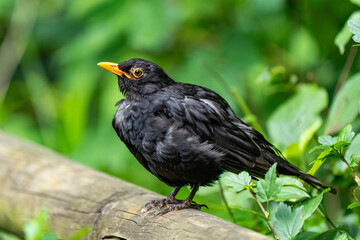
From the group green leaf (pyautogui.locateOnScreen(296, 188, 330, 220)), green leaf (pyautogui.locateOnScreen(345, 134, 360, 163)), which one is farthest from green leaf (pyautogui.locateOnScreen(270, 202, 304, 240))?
green leaf (pyautogui.locateOnScreen(345, 134, 360, 163))

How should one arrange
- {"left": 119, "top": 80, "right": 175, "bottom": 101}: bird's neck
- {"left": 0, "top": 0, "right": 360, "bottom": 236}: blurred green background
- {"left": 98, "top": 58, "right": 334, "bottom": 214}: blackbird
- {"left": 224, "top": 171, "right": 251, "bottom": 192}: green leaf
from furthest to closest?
1. {"left": 0, "top": 0, "right": 360, "bottom": 236}: blurred green background
2. {"left": 119, "top": 80, "right": 175, "bottom": 101}: bird's neck
3. {"left": 98, "top": 58, "right": 334, "bottom": 214}: blackbird
4. {"left": 224, "top": 171, "right": 251, "bottom": 192}: green leaf

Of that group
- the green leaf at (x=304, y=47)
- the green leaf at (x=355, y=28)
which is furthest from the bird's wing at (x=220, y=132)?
the green leaf at (x=304, y=47)

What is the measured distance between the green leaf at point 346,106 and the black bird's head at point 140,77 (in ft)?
2.77

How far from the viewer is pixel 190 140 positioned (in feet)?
8.13

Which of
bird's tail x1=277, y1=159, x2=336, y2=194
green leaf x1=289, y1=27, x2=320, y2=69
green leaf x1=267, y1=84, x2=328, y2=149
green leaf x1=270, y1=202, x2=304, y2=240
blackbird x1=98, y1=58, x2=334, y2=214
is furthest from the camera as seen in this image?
green leaf x1=289, y1=27, x2=320, y2=69

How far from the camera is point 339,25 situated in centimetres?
416

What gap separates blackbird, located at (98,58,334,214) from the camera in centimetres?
246

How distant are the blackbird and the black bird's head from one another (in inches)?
3.9

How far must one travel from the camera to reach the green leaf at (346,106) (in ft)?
8.14

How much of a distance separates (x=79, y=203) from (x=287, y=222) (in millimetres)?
1278

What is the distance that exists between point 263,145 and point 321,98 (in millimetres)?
352

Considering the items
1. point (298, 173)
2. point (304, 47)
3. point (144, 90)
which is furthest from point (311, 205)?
point (304, 47)

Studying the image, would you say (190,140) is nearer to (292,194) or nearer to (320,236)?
(292,194)

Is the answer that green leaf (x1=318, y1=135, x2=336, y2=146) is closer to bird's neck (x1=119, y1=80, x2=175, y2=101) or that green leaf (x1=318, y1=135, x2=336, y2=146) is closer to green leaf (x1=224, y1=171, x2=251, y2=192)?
green leaf (x1=224, y1=171, x2=251, y2=192)
